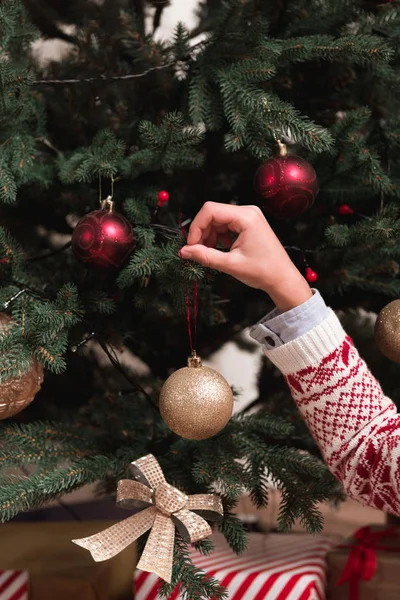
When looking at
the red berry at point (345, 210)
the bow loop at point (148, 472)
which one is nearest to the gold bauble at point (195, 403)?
the bow loop at point (148, 472)

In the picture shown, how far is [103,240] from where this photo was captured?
2.14 ft

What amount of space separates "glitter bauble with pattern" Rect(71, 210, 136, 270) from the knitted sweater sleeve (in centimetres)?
20

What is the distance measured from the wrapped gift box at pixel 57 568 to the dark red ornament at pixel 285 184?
1.65 feet

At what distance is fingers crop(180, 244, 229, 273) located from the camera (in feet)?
1.98

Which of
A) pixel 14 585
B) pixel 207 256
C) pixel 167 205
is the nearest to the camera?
pixel 207 256

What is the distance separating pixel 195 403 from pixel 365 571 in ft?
1.26

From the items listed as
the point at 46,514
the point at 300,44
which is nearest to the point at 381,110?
the point at 300,44

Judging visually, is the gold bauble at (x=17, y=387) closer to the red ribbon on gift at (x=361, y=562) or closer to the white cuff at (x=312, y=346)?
the white cuff at (x=312, y=346)

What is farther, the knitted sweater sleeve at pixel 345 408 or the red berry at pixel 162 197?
the red berry at pixel 162 197

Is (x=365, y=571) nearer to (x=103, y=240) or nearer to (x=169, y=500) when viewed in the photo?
(x=169, y=500)

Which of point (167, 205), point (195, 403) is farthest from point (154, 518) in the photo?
point (167, 205)

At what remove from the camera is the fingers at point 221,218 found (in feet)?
2.02

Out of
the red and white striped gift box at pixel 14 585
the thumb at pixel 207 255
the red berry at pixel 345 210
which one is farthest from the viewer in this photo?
the red berry at pixel 345 210

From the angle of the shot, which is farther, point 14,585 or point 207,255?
point 14,585
